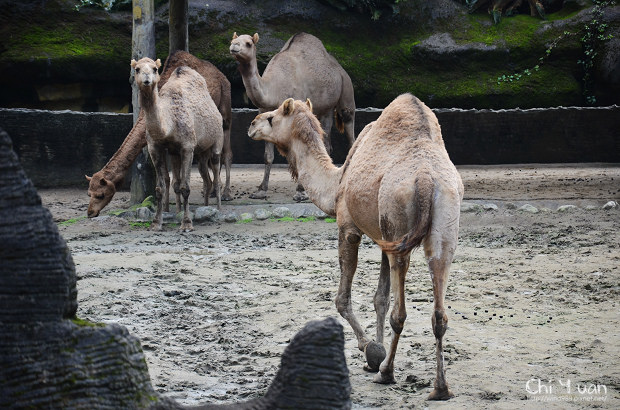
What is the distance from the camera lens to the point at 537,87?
16.6m

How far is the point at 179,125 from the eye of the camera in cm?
1077

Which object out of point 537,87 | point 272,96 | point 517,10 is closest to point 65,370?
point 272,96

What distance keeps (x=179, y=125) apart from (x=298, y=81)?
10.8ft

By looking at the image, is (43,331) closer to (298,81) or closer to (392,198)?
(392,198)

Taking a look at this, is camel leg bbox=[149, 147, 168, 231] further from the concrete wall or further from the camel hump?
the camel hump

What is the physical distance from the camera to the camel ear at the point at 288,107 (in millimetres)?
6164

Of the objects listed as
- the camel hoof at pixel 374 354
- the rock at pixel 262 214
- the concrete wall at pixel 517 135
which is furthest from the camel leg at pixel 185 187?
the camel hoof at pixel 374 354

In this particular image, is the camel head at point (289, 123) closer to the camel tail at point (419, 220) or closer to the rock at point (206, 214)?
the camel tail at point (419, 220)

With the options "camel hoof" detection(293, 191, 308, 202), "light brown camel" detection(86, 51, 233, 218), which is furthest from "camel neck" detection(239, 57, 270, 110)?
"camel hoof" detection(293, 191, 308, 202)

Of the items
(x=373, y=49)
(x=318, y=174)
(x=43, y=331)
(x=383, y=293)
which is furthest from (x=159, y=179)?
(x=43, y=331)

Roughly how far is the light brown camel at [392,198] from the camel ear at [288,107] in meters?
0.01

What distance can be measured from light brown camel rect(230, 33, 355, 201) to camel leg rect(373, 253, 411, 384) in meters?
7.62

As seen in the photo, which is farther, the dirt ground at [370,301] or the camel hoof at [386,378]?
the camel hoof at [386,378]

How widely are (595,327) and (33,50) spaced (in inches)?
512
